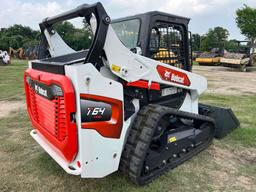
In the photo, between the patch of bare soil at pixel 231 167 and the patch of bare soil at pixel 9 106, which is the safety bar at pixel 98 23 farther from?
the patch of bare soil at pixel 9 106

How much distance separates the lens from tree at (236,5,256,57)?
23.4m

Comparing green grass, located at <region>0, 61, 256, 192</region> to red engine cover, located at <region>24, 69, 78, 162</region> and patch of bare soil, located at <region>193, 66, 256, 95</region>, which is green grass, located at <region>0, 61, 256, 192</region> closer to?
red engine cover, located at <region>24, 69, 78, 162</region>

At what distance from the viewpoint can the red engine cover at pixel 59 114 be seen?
91.0 inches

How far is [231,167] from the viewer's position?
3445 millimetres

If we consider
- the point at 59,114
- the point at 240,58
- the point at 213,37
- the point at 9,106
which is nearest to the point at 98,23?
the point at 59,114

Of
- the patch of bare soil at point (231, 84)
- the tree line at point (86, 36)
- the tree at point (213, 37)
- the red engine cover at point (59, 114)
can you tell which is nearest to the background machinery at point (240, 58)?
the tree line at point (86, 36)

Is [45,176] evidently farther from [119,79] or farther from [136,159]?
[119,79]

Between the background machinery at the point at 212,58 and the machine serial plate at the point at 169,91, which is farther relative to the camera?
the background machinery at the point at 212,58

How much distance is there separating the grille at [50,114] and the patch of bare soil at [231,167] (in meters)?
1.86

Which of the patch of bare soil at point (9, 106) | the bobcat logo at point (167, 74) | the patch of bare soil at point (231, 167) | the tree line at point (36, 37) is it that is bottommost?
the patch of bare soil at point (231, 167)

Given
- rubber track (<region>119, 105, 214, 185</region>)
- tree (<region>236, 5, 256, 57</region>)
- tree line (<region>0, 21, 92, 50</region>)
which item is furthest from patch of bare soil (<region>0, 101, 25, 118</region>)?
tree (<region>236, 5, 256, 57</region>)

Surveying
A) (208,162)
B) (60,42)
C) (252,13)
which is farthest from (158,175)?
(252,13)

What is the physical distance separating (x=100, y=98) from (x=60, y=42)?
1.67 meters

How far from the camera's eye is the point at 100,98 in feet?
8.05
